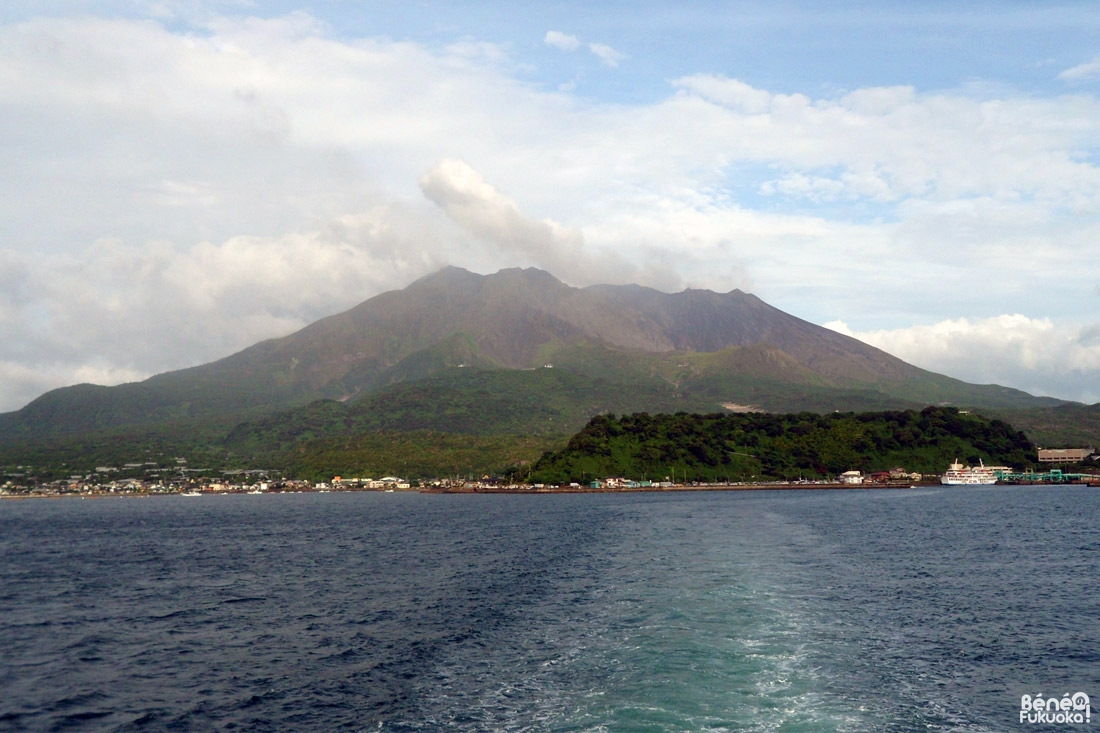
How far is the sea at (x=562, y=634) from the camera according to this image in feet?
85.3

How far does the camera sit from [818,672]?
29.0 metres

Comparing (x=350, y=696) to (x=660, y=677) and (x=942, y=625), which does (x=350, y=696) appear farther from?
(x=942, y=625)

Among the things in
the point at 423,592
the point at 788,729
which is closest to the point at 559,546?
the point at 423,592

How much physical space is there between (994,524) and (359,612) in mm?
78084

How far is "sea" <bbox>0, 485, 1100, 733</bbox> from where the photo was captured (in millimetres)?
26000

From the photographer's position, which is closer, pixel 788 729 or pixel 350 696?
pixel 788 729

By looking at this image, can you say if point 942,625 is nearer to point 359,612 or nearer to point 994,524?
point 359,612

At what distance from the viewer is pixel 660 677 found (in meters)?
28.3

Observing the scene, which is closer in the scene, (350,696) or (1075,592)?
(350,696)

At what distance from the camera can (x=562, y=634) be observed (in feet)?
119

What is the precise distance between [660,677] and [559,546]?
1763 inches

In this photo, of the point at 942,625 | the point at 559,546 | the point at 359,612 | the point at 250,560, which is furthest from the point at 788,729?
the point at 250,560

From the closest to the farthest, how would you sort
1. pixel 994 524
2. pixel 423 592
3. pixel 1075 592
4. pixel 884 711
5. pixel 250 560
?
pixel 884 711
pixel 1075 592
pixel 423 592
pixel 250 560
pixel 994 524

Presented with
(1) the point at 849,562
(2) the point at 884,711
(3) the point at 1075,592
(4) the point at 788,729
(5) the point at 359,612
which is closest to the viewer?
(4) the point at 788,729
